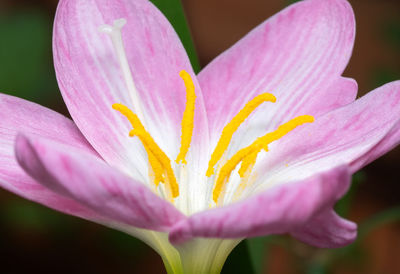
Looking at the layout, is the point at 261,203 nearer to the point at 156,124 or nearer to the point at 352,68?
the point at 156,124

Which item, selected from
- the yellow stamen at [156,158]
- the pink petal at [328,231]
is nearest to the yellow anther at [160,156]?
the yellow stamen at [156,158]

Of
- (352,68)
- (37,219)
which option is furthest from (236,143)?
(352,68)

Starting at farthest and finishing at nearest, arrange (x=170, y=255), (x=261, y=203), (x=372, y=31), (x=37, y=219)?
1. (x=372, y=31)
2. (x=37, y=219)
3. (x=170, y=255)
4. (x=261, y=203)

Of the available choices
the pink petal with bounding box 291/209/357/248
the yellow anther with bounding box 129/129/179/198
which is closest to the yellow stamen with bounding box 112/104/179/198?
the yellow anther with bounding box 129/129/179/198

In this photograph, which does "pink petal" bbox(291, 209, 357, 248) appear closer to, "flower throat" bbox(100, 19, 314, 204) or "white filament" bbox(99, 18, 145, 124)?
"flower throat" bbox(100, 19, 314, 204)

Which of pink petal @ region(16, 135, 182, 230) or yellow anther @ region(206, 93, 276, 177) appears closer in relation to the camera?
pink petal @ region(16, 135, 182, 230)

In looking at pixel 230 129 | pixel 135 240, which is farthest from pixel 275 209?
pixel 135 240
